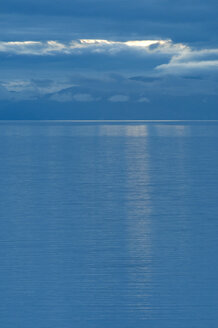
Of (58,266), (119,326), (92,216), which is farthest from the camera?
(92,216)

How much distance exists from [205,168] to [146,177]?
9.18m

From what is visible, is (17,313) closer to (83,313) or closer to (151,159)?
(83,313)

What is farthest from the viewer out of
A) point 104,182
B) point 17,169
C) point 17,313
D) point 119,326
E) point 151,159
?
point 151,159

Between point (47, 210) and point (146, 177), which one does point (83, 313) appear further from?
point (146, 177)

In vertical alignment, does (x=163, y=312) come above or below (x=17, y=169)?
below

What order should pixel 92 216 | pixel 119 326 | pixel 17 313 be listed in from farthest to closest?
pixel 92 216 < pixel 17 313 < pixel 119 326

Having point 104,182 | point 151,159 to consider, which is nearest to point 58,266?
point 104,182

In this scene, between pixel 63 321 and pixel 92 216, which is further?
pixel 92 216

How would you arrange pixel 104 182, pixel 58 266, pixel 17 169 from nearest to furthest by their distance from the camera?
pixel 58 266 → pixel 104 182 → pixel 17 169

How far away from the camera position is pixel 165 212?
27.2 m

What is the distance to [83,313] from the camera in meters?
14.1

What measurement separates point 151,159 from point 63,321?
4775 cm

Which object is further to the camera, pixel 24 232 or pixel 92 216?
pixel 92 216

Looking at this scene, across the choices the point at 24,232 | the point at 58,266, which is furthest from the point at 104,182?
the point at 58,266
